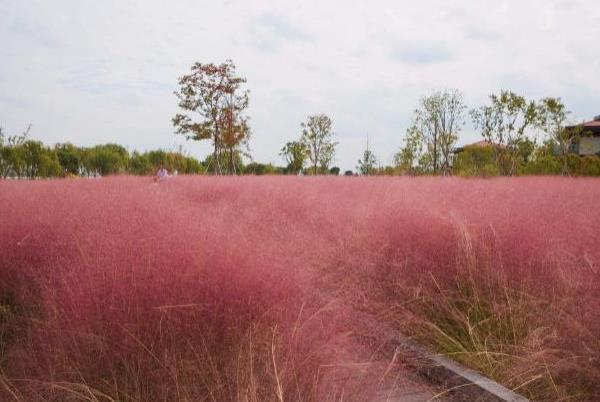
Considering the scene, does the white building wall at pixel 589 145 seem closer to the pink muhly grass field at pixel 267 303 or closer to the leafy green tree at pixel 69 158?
the pink muhly grass field at pixel 267 303

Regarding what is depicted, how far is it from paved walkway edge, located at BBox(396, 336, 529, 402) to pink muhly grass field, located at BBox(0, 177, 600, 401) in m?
0.14

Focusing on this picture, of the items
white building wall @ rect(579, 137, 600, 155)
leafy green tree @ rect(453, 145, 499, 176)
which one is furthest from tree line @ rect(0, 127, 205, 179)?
white building wall @ rect(579, 137, 600, 155)

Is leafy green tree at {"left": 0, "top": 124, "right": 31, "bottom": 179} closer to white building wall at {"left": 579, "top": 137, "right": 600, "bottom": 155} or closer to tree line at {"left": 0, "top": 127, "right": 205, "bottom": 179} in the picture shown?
tree line at {"left": 0, "top": 127, "right": 205, "bottom": 179}

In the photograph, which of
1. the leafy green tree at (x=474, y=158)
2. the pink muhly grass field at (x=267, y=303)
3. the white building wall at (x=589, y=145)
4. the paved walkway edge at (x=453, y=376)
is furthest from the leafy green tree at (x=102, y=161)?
the white building wall at (x=589, y=145)

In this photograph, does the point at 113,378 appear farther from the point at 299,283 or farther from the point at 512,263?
the point at 512,263

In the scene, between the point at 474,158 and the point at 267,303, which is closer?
the point at 267,303

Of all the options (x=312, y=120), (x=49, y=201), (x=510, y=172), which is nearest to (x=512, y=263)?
(x=49, y=201)

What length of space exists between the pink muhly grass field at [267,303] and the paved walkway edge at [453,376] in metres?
0.14

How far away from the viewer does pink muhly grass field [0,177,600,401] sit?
2.43 m

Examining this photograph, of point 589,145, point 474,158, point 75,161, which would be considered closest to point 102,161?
point 75,161

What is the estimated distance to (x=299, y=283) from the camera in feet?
10.1

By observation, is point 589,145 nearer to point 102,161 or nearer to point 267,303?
point 102,161

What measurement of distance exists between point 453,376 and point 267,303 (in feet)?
4.60

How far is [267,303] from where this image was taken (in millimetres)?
2625
